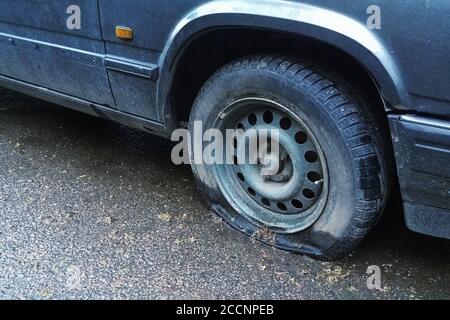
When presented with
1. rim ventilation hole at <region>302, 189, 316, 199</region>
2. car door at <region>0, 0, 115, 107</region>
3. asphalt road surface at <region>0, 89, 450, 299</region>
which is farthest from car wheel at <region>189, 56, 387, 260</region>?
car door at <region>0, 0, 115, 107</region>

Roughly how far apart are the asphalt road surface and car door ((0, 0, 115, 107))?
55 cm

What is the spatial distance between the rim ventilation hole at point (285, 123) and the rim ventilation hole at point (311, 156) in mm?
151

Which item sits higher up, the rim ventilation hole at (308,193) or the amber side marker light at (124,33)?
the amber side marker light at (124,33)

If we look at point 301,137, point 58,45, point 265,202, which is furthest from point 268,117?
point 58,45

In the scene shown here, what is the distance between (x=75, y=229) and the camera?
276cm

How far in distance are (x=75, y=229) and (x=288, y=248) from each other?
1084 mm

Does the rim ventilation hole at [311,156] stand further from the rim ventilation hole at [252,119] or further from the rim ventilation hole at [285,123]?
the rim ventilation hole at [252,119]

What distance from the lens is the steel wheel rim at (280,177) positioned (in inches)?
95.0

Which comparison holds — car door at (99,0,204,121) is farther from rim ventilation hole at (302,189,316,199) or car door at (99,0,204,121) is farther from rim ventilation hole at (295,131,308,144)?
rim ventilation hole at (302,189,316,199)

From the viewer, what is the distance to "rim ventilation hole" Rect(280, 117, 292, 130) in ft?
8.09

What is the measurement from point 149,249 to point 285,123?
887 millimetres

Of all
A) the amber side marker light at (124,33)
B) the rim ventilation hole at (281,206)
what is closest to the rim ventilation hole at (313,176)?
the rim ventilation hole at (281,206)

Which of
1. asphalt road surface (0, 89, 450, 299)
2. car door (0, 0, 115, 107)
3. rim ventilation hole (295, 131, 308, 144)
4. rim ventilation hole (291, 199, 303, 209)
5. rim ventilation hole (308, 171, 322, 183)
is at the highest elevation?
car door (0, 0, 115, 107)

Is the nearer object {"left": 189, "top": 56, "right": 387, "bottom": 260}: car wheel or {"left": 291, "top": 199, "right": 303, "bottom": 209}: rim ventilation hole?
{"left": 189, "top": 56, "right": 387, "bottom": 260}: car wheel
